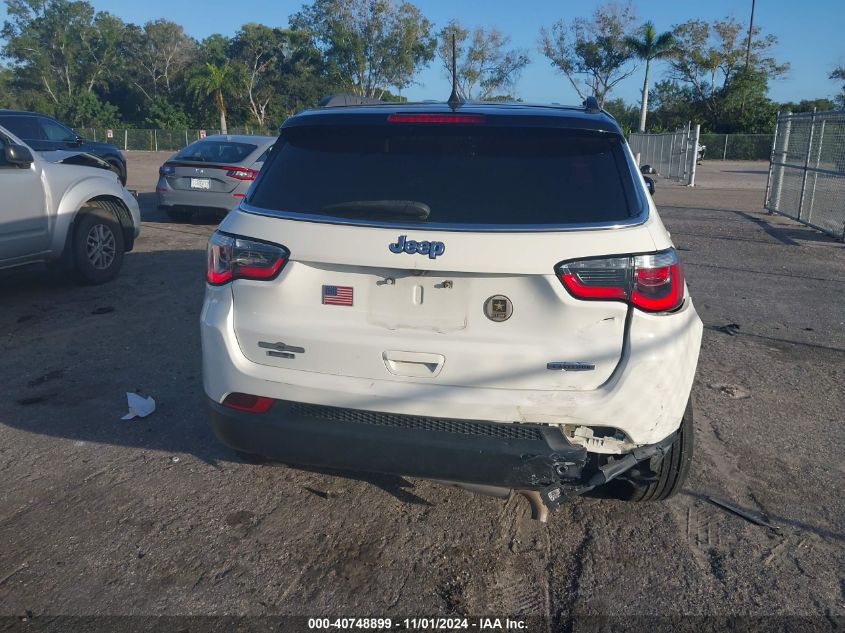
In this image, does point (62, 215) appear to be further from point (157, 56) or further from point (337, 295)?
point (157, 56)

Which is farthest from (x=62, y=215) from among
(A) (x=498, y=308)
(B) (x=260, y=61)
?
(B) (x=260, y=61)

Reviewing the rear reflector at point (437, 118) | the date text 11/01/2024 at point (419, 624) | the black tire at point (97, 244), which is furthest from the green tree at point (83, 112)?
the date text 11/01/2024 at point (419, 624)

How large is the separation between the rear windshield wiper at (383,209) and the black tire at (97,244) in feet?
18.8

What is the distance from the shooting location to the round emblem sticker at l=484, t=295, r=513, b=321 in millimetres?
2869

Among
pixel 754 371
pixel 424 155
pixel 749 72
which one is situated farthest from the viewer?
pixel 749 72

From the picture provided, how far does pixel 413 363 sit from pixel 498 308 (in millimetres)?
403

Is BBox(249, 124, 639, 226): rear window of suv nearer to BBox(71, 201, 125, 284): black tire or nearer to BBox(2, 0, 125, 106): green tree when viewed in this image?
BBox(71, 201, 125, 284): black tire

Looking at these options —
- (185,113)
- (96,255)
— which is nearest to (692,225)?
(96,255)

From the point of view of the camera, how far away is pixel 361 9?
183ft

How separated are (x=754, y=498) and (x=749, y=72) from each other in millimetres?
59366

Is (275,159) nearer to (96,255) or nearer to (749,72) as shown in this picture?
(96,255)

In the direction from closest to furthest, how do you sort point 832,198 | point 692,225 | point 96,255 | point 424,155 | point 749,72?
point 424,155 < point 96,255 < point 832,198 < point 692,225 < point 749,72

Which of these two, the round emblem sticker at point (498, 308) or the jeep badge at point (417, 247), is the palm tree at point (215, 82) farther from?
the round emblem sticker at point (498, 308)

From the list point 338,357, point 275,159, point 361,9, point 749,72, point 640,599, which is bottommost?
point 640,599
